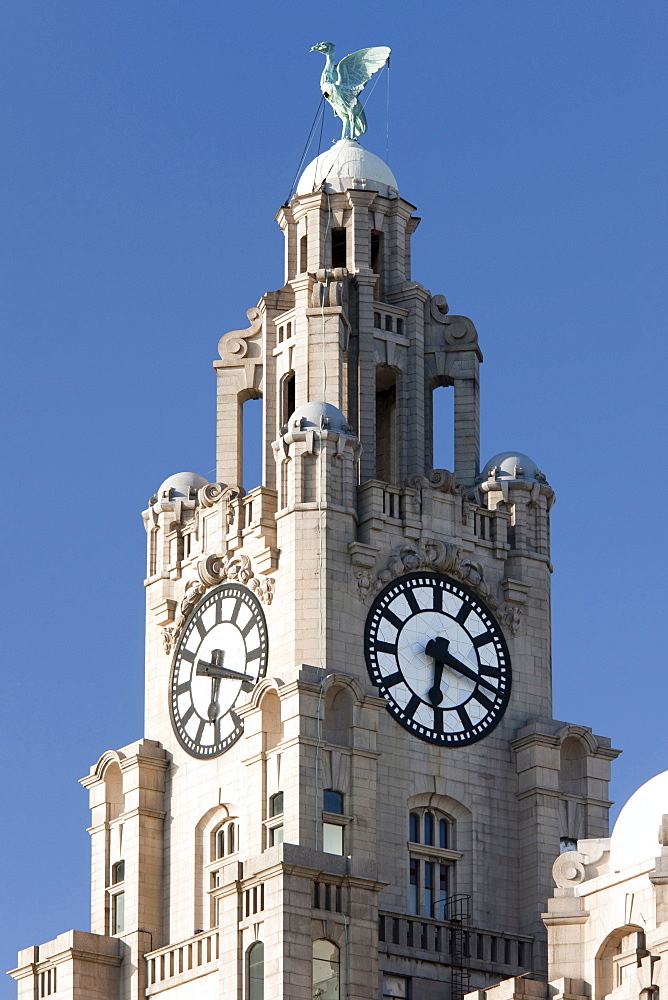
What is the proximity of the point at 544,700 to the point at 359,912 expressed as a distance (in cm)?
971

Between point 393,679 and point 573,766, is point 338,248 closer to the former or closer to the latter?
point 393,679

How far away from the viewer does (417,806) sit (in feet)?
254

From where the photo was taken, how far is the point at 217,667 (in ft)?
262

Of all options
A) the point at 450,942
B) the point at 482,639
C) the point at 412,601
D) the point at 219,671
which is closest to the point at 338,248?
→ the point at 412,601

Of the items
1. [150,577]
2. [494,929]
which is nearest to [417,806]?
[494,929]

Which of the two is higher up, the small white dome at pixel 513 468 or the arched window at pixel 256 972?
the small white dome at pixel 513 468

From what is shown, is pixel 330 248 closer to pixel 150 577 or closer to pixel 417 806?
pixel 150 577

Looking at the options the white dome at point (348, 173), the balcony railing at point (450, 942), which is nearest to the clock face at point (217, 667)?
the balcony railing at point (450, 942)

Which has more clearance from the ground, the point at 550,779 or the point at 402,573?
the point at 402,573

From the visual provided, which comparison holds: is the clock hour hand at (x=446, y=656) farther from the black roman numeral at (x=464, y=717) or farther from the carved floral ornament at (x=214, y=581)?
the carved floral ornament at (x=214, y=581)

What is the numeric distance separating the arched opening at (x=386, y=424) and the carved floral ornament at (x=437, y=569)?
3.09 m

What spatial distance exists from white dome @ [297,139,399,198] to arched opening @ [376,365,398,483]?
484 cm

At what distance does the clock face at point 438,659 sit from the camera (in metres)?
78.1

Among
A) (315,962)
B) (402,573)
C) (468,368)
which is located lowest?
(315,962)
